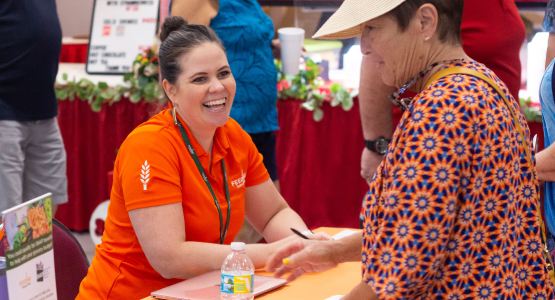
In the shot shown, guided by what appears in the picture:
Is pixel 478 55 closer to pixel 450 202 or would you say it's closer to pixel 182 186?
pixel 182 186

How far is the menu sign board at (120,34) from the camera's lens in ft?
15.7

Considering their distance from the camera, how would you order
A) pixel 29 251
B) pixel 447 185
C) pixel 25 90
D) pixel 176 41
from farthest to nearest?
pixel 25 90 → pixel 176 41 → pixel 29 251 → pixel 447 185

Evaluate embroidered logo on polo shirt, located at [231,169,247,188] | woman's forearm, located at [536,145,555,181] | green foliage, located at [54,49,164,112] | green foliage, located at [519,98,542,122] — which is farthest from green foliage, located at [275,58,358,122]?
woman's forearm, located at [536,145,555,181]

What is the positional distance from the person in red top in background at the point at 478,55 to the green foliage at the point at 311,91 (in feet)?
4.59

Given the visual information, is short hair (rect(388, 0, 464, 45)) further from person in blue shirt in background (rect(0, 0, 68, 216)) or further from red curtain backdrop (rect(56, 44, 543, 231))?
red curtain backdrop (rect(56, 44, 543, 231))

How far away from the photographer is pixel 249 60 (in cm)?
285

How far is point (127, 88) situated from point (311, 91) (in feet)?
4.33

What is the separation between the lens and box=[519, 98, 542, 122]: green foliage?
11.3 ft

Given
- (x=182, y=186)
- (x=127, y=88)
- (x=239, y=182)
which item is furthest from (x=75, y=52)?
(x=182, y=186)

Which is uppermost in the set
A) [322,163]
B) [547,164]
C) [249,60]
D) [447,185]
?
[249,60]

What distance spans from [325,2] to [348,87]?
687 mm

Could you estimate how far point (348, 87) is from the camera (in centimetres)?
392

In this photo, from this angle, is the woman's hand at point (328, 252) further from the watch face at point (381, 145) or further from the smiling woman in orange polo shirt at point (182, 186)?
the watch face at point (381, 145)

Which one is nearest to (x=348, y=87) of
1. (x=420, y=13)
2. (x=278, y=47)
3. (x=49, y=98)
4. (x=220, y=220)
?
(x=278, y=47)
